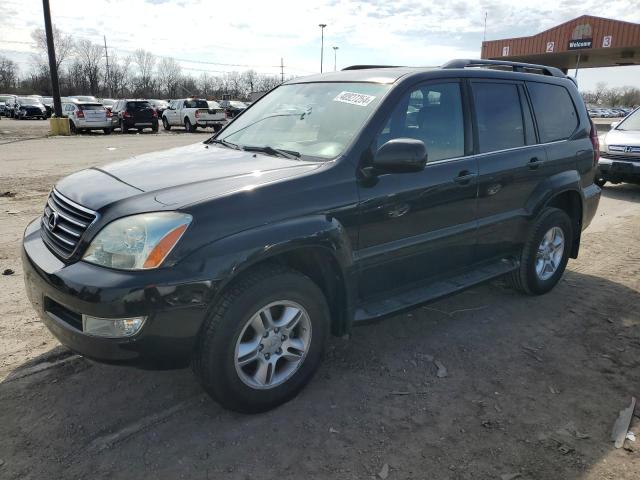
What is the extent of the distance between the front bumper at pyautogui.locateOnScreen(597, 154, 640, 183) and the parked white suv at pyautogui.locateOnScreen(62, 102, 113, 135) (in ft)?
67.0

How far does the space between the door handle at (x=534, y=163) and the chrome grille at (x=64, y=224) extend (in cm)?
329

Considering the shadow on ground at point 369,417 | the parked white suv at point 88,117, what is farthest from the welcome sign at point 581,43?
the shadow on ground at point 369,417

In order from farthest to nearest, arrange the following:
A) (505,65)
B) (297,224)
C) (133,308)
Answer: (505,65) < (297,224) < (133,308)

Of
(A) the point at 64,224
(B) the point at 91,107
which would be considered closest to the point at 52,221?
(A) the point at 64,224

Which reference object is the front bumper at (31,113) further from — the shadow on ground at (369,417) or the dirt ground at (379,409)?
the shadow on ground at (369,417)

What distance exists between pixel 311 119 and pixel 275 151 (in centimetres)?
36

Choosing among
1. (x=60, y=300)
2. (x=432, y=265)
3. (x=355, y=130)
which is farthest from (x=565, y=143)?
(x=60, y=300)

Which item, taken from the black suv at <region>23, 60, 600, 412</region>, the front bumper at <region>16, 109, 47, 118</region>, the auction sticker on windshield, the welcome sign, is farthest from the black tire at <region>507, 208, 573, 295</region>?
the front bumper at <region>16, 109, 47, 118</region>

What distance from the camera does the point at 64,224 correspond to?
2729 mm

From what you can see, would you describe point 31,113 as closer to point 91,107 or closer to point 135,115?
point 91,107

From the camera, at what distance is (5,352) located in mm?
3348

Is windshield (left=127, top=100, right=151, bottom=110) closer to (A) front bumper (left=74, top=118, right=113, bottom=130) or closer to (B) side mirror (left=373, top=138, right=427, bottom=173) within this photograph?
(A) front bumper (left=74, top=118, right=113, bottom=130)

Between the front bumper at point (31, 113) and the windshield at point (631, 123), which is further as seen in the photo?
the front bumper at point (31, 113)

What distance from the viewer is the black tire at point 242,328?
98.2 inches
